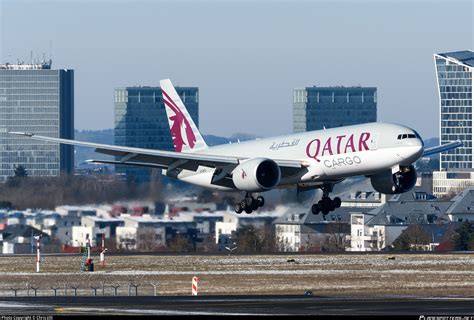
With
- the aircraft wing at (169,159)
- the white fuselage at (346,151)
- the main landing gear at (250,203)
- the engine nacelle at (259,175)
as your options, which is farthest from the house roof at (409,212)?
the engine nacelle at (259,175)

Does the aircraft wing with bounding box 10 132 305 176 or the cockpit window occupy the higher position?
the cockpit window

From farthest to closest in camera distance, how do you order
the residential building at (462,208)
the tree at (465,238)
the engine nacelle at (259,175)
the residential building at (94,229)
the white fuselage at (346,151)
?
the residential building at (462,208), the tree at (465,238), the residential building at (94,229), the engine nacelle at (259,175), the white fuselage at (346,151)

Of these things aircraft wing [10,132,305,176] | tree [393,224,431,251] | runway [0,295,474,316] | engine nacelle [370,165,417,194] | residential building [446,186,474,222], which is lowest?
runway [0,295,474,316]

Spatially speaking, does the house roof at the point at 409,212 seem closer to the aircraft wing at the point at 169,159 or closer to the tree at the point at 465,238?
the tree at the point at 465,238

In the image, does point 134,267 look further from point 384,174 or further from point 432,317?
point 432,317

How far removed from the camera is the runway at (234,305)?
53531mm

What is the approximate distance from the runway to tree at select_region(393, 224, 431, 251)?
53.7 meters

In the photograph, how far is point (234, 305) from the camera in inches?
2287

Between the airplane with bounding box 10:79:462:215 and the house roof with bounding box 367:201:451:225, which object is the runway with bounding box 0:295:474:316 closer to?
the airplane with bounding box 10:79:462:215

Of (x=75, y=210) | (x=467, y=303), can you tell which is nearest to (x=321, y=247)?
(x=75, y=210)

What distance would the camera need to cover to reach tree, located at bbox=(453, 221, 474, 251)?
109 meters

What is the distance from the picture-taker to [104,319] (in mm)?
49469

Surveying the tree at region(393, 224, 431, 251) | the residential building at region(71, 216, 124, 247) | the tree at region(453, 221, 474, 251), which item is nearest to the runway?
the residential building at region(71, 216, 124, 247)

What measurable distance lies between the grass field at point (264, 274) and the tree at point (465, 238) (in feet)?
57.4
